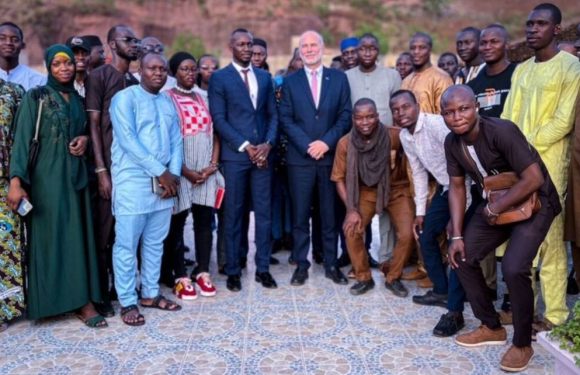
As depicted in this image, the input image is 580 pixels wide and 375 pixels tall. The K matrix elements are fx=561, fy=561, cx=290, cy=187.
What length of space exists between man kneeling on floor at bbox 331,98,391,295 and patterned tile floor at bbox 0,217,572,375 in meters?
0.41

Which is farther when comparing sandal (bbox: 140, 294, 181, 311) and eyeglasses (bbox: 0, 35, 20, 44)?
eyeglasses (bbox: 0, 35, 20, 44)

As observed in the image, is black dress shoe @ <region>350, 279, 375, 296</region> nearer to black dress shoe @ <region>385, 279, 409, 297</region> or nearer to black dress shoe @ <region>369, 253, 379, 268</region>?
black dress shoe @ <region>385, 279, 409, 297</region>

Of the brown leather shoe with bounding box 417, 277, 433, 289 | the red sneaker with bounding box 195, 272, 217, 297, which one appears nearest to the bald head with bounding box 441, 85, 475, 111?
the brown leather shoe with bounding box 417, 277, 433, 289

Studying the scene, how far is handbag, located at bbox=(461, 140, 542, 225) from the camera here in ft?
11.8

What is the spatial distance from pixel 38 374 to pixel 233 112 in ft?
8.87

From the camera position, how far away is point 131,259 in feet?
14.8

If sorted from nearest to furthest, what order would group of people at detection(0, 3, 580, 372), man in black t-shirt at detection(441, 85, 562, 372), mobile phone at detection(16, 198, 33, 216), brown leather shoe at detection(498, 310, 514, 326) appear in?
man in black t-shirt at detection(441, 85, 562, 372) → group of people at detection(0, 3, 580, 372) → mobile phone at detection(16, 198, 33, 216) → brown leather shoe at detection(498, 310, 514, 326)

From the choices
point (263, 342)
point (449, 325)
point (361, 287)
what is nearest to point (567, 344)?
point (449, 325)

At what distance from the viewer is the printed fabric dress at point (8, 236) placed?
4.25 metres

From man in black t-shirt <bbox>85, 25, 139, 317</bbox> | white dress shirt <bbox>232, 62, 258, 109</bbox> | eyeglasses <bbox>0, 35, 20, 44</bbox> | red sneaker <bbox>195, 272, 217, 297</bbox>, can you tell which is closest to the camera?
man in black t-shirt <bbox>85, 25, 139, 317</bbox>

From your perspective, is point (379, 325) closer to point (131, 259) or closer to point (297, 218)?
point (297, 218)

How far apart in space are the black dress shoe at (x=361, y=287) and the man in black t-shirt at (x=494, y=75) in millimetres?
1839

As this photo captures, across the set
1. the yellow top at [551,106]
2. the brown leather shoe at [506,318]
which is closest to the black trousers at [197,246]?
the brown leather shoe at [506,318]

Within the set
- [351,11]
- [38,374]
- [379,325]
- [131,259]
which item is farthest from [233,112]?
[351,11]
